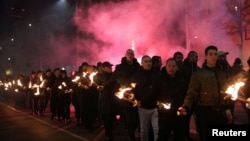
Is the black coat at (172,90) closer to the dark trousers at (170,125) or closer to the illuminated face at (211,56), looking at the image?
the dark trousers at (170,125)

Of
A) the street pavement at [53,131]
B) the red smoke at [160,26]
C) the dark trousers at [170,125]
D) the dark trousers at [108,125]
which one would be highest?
the red smoke at [160,26]

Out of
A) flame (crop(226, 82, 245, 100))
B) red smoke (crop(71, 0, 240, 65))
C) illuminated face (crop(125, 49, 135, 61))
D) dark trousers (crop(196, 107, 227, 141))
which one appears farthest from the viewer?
red smoke (crop(71, 0, 240, 65))

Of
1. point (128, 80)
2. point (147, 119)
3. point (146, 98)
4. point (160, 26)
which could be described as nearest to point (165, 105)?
point (146, 98)

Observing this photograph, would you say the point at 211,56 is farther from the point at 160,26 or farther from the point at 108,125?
the point at 160,26

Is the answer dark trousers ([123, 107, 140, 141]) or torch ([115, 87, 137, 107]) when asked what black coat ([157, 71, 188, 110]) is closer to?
torch ([115, 87, 137, 107])

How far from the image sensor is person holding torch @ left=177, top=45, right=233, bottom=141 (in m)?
5.10

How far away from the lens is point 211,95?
5.14 m

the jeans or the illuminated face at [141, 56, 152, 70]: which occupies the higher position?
the illuminated face at [141, 56, 152, 70]

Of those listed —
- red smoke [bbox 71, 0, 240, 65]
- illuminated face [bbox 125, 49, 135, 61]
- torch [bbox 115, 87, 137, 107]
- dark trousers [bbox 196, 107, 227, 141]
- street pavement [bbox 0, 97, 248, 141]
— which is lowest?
street pavement [bbox 0, 97, 248, 141]

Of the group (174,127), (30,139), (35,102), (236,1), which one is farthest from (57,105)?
(236,1)

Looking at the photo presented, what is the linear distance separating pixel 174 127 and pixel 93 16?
22755mm

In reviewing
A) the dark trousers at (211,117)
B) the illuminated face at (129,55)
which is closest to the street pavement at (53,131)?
the illuminated face at (129,55)

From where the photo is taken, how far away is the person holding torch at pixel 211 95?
5102mm

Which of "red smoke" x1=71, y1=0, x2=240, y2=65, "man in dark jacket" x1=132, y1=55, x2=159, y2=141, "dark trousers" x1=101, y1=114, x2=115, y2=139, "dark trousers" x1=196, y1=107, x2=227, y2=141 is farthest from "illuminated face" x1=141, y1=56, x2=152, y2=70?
"red smoke" x1=71, y1=0, x2=240, y2=65
